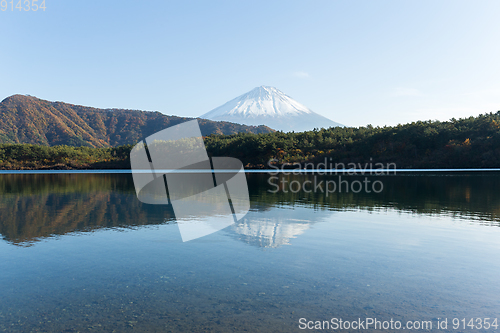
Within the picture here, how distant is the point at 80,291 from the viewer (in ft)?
18.4

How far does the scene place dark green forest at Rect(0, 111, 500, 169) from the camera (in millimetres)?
64750

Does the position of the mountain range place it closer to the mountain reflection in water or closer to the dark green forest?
the dark green forest

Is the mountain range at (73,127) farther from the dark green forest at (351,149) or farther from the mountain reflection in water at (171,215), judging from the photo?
the mountain reflection in water at (171,215)

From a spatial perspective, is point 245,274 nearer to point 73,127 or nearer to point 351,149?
point 351,149

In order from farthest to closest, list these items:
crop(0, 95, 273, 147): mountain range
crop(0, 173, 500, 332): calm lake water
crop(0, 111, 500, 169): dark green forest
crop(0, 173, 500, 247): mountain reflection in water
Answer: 1. crop(0, 95, 273, 147): mountain range
2. crop(0, 111, 500, 169): dark green forest
3. crop(0, 173, 500, 247): mountain reflection in water
4. crop(0, 173, 500, 332): calm lake water

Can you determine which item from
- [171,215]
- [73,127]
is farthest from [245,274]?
[73,127]

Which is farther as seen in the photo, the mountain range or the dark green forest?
the mountain range

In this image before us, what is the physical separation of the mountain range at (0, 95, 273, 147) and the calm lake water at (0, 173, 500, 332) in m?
151

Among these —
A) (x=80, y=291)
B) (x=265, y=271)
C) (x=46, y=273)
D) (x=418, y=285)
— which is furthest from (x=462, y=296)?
(x=46, y=273)

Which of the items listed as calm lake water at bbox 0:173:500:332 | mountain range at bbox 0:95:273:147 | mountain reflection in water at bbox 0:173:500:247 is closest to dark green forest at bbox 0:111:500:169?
mountain reflection in water at bbox 0:173:500:247

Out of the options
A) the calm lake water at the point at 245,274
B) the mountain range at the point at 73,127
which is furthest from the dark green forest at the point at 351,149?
the mountain range at the point at 73,127

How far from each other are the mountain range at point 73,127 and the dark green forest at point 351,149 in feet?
248

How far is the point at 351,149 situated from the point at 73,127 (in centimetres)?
16035

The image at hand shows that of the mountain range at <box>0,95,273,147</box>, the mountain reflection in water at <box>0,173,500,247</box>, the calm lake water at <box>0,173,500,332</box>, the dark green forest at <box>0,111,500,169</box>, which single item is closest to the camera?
the calm lake water at <box>0,173,500,332</box>
